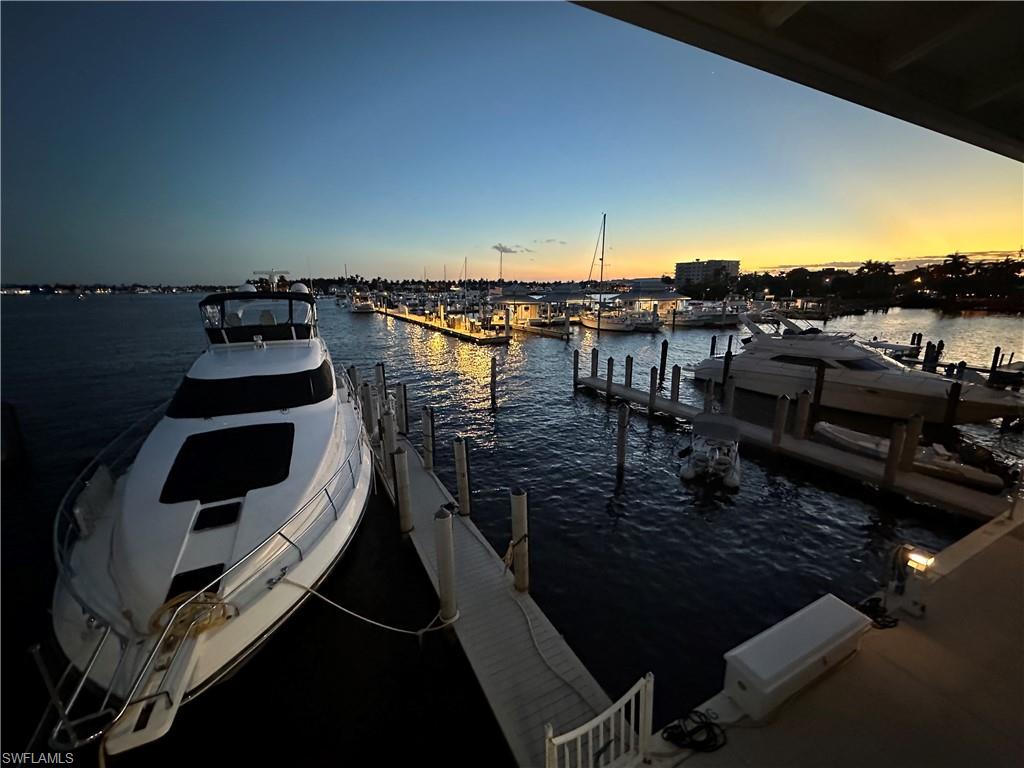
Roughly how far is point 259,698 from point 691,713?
18.9 feet

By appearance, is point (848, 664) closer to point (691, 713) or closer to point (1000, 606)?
point (691, 713)

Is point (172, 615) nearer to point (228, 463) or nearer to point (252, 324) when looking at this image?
point (228, 463)

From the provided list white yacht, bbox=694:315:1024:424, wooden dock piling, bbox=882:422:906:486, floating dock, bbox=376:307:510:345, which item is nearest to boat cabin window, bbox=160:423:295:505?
wooden dock piling, bbox=882:422:906:486

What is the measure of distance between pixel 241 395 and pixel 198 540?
11.7ft

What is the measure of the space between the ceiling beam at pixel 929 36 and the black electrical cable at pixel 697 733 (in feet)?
19.1

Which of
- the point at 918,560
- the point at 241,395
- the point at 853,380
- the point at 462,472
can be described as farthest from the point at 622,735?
the point at 853,380

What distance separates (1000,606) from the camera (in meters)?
5.46

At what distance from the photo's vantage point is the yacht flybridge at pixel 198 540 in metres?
4.09

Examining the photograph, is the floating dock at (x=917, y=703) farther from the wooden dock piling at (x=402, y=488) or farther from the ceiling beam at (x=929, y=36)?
the wooden dock piling at (x=402, y=488)

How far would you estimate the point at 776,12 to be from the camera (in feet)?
9.03

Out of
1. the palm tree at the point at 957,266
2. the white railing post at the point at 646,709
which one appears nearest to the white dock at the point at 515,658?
the white railing post at the point at 646,709

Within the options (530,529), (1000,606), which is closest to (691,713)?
(1000,606)

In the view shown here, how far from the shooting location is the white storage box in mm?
3941

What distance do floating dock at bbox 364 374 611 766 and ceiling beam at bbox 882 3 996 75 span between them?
648cm
